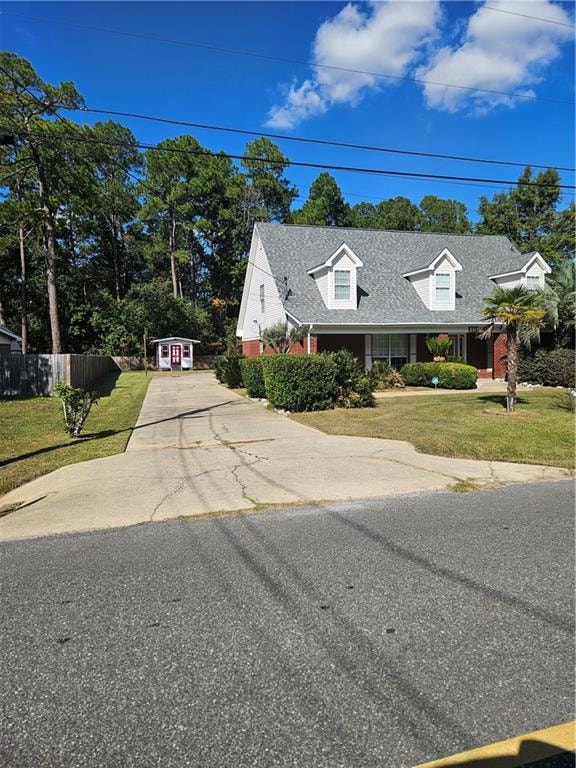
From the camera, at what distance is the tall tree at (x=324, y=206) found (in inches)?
2207

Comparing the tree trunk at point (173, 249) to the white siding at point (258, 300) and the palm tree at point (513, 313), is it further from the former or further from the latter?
the palm tree at point (513, 313)

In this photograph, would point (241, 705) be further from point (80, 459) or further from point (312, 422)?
point (312, 422)

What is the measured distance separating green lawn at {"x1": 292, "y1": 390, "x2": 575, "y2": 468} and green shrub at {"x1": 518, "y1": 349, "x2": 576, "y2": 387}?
131 inches

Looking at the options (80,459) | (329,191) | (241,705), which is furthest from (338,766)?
(329,191)

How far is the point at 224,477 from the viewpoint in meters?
7.35

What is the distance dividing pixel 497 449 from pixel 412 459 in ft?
5.88

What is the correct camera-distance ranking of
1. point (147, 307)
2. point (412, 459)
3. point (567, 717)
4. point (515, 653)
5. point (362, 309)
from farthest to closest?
point (147, 307)
point (362, 309)
point (412, 459)
point (515, 653)
point (567, 717)

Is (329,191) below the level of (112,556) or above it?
above

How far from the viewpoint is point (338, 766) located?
210 cm

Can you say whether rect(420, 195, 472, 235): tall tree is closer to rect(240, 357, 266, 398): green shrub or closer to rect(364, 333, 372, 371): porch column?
rect(364, 333, 372, 371): porch column

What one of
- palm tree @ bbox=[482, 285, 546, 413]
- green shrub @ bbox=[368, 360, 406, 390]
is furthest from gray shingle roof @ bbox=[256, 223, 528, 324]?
palm tree @ bbox=[482, 285, 546, 413]

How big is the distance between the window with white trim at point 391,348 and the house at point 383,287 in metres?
0.05

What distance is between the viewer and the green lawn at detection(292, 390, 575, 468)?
8814mm

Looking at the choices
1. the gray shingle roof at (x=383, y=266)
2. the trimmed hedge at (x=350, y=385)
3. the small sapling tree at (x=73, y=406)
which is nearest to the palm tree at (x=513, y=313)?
the trimmed hedge at (x=350, y=385)
